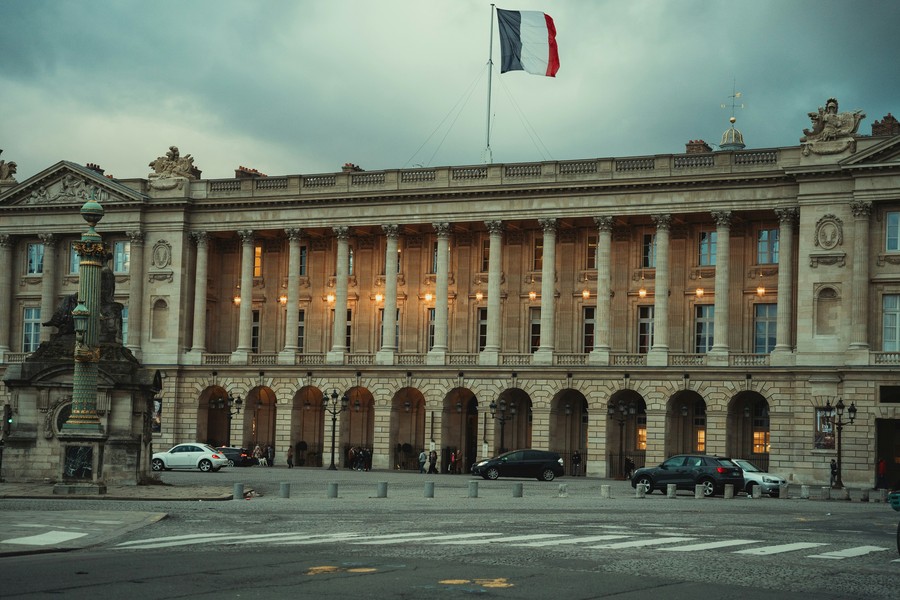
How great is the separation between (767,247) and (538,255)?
13.8 meters

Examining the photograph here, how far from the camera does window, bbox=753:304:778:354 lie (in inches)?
2891

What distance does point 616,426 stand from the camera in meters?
76.0

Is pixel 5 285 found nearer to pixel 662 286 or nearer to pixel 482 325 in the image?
pixel 482 325

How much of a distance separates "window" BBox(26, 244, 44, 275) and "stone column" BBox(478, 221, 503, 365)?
3144cm

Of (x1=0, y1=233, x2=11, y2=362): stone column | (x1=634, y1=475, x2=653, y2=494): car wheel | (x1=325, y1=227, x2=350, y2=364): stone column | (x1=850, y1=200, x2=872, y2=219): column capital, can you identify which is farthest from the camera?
(x1=0, y1=233, x2=11, y2=362): stone column

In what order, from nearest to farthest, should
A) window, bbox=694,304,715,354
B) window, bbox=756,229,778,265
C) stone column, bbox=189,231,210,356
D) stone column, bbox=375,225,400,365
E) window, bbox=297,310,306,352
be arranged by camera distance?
window, bbox=756,229,778,265 → window, bbox=694,304,715,354 → stone column, bbox=375,225,400,365 → stone column, bbox=189,231,210,356 → window, bbox=297,310,306,352

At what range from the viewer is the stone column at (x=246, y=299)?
84312mm

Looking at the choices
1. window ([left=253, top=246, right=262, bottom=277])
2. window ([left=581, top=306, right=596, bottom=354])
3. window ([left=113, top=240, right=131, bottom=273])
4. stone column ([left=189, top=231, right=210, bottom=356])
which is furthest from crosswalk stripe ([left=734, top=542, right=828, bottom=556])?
window ([left=113, top=240, right=131, bottom=273])

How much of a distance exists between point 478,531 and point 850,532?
9345 millimetres

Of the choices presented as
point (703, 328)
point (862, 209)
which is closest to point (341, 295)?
point (703, 328)

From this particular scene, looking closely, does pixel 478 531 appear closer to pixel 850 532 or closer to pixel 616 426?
pixel 850 532

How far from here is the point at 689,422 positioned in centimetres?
7544

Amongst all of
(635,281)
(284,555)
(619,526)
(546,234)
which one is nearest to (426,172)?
(546,234)

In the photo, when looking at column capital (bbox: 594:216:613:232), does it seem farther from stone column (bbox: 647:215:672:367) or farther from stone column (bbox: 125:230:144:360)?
stone column (bbox: 125:230:144:360)
